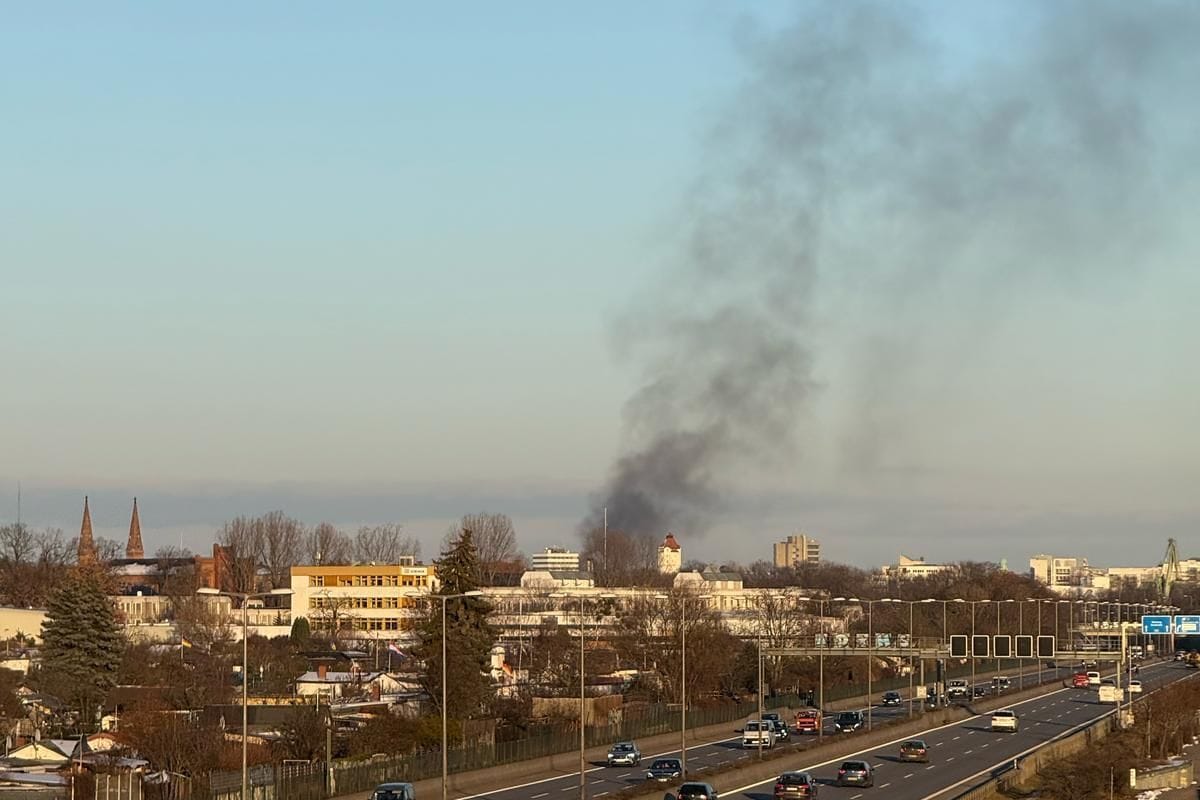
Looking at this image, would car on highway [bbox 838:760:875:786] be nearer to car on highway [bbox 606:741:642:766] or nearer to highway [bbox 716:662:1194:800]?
highway [bbox 716:662:1194:800]

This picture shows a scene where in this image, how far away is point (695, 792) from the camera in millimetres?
80438

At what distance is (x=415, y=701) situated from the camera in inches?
5640

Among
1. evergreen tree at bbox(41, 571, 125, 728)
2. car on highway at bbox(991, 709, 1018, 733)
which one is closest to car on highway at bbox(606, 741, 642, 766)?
car on highway at bbox(991, 709, 1018, 733)

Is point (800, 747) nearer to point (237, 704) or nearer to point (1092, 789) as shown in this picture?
point (1092, 789)

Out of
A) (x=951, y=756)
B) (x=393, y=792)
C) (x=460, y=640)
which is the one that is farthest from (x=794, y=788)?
(x=460, y=640)

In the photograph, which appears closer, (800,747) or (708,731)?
(800,747)

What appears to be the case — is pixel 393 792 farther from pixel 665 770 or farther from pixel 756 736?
pixel 756 736

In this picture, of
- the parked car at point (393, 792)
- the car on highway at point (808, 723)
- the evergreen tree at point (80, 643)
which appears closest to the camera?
the parked car at point (393, 792)

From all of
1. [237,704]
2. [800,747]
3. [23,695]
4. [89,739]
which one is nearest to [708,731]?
[800,747]

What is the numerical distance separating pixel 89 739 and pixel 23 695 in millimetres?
28634

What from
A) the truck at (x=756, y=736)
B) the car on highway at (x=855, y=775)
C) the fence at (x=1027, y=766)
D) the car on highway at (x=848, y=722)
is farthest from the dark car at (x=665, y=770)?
the car on highway at (x=848, y=722)

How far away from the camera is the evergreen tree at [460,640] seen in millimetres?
126938

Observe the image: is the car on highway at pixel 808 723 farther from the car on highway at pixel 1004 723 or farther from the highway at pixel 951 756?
the car on highway at pixel 1004 723

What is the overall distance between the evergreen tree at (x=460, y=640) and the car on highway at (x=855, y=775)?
37.3 m
